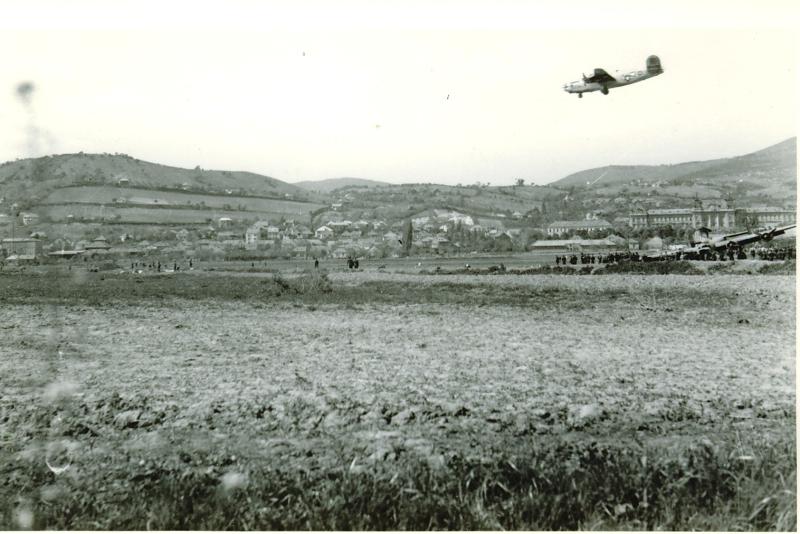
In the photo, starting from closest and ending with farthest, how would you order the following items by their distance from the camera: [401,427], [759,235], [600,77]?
1. [401,427]
2. [600,77]
3. [759,235]

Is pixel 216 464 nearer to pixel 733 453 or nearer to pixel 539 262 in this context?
pixel 733 453

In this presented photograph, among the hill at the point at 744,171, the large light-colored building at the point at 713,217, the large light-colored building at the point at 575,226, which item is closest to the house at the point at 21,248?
the hill at the point at 744,171

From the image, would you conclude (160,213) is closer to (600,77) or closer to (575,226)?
(575,226)

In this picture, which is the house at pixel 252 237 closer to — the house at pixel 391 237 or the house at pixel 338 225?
the house at pixel 338 225

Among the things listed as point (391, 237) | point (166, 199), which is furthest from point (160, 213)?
point (391, 237)

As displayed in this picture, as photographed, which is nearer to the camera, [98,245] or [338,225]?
[338,225]

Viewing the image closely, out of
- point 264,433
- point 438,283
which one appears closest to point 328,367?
point 264,433
